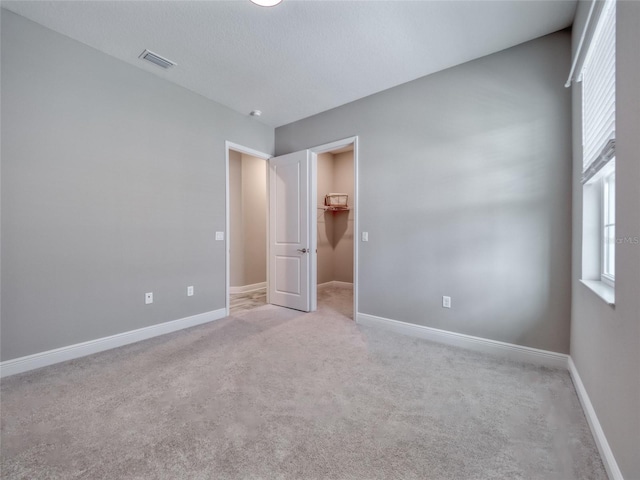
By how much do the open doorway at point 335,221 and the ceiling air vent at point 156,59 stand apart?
3.15 m

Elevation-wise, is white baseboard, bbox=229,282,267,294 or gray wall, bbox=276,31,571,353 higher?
gray wall, bbox=276,31,571,353

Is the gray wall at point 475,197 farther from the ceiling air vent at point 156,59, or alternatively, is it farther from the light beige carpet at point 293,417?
the ceiling air vent at point 156,59

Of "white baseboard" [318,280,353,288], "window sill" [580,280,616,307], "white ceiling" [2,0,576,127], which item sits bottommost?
"white baseboard" [318,280,353,288]

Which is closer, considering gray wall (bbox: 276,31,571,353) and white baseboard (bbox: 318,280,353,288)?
gray wall (bbox: 276,31,571,353)

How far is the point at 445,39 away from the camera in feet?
7.52

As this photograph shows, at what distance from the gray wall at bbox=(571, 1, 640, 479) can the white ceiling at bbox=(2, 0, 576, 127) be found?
3.89ft

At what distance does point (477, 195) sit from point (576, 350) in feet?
4.53

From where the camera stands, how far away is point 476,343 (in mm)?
2529

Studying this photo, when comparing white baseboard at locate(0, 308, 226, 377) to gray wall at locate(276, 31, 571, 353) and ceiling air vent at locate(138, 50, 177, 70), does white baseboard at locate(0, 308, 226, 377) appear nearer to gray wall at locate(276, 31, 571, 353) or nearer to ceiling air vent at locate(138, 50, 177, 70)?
gray wall at locate(276, 31, 571, 353)

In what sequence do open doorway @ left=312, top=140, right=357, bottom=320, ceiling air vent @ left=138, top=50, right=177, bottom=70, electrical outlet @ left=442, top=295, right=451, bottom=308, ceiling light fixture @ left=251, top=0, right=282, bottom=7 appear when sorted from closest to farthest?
ceiling light fixture @ left=251, top=0, right=282, bottom=7, ceiling air vent @ left=138, top=50, right=177, bottom=70, electrical outlet @ left=442, top=295, right=451, bottom=308, open doorway @ left=312, top=140, right=357, bottom=320

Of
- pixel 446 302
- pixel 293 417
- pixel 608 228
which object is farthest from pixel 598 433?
pixel 293 417

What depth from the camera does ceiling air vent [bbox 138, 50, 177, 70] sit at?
2500mm

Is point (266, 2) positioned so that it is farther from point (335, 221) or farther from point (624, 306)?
point (335, 221)

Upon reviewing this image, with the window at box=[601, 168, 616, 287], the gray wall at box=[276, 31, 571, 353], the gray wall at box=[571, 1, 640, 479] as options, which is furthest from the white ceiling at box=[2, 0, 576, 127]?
the window at box=[601, 168, 616, 287]
